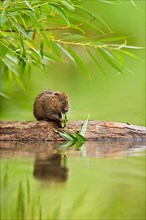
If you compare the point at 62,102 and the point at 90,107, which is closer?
the point at 62,102

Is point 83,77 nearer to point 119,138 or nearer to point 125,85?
point 125,85

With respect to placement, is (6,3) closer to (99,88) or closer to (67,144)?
(67,144)

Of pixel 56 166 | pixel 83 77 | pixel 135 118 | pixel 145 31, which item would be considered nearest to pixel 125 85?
pixel 83 77

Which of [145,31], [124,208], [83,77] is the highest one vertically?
[145,31]

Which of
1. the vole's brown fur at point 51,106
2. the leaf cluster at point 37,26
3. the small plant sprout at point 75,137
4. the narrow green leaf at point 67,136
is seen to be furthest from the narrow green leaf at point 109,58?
the narrow green leaf at point 67,136

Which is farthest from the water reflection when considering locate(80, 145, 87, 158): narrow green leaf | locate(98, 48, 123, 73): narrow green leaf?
locate(98, 48, 123, 73): narrow green leaf

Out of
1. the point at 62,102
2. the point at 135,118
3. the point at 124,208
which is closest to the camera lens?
the point at 124,208

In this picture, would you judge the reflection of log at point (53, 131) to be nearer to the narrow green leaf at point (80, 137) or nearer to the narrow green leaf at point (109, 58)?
the narrow green leaf at point (80, 137)
